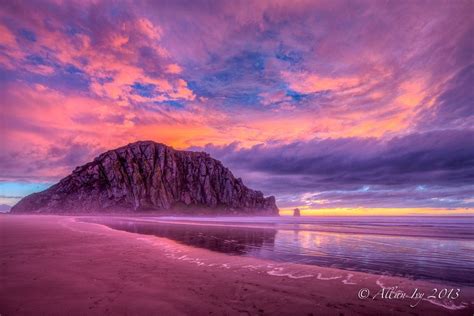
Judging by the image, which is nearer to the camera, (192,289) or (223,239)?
(192,289)

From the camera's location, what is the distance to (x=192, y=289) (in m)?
8.70

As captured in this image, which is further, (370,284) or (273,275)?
(273,275)

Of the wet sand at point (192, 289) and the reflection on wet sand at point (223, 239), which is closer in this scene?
the wet sand at point (192, 289)

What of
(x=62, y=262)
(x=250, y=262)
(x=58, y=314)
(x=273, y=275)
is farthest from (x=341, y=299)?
(x=62, y=262)

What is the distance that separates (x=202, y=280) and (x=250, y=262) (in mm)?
4570

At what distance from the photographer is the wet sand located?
700 cm

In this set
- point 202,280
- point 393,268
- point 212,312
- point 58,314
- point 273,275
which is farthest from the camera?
point 393,268

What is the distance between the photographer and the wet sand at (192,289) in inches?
275

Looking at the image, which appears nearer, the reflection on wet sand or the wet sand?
the wet sand

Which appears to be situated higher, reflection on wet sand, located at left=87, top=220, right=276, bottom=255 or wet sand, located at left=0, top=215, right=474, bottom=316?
reflection on wet sand, located at left=87, top=220, right=276, bottom=255

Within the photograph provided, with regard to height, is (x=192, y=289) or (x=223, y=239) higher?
(x=223, y=239)

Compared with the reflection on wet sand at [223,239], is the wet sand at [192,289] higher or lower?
lower

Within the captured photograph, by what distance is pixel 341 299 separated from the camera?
820cm

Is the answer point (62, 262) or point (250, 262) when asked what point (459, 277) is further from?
point (62, 262)
